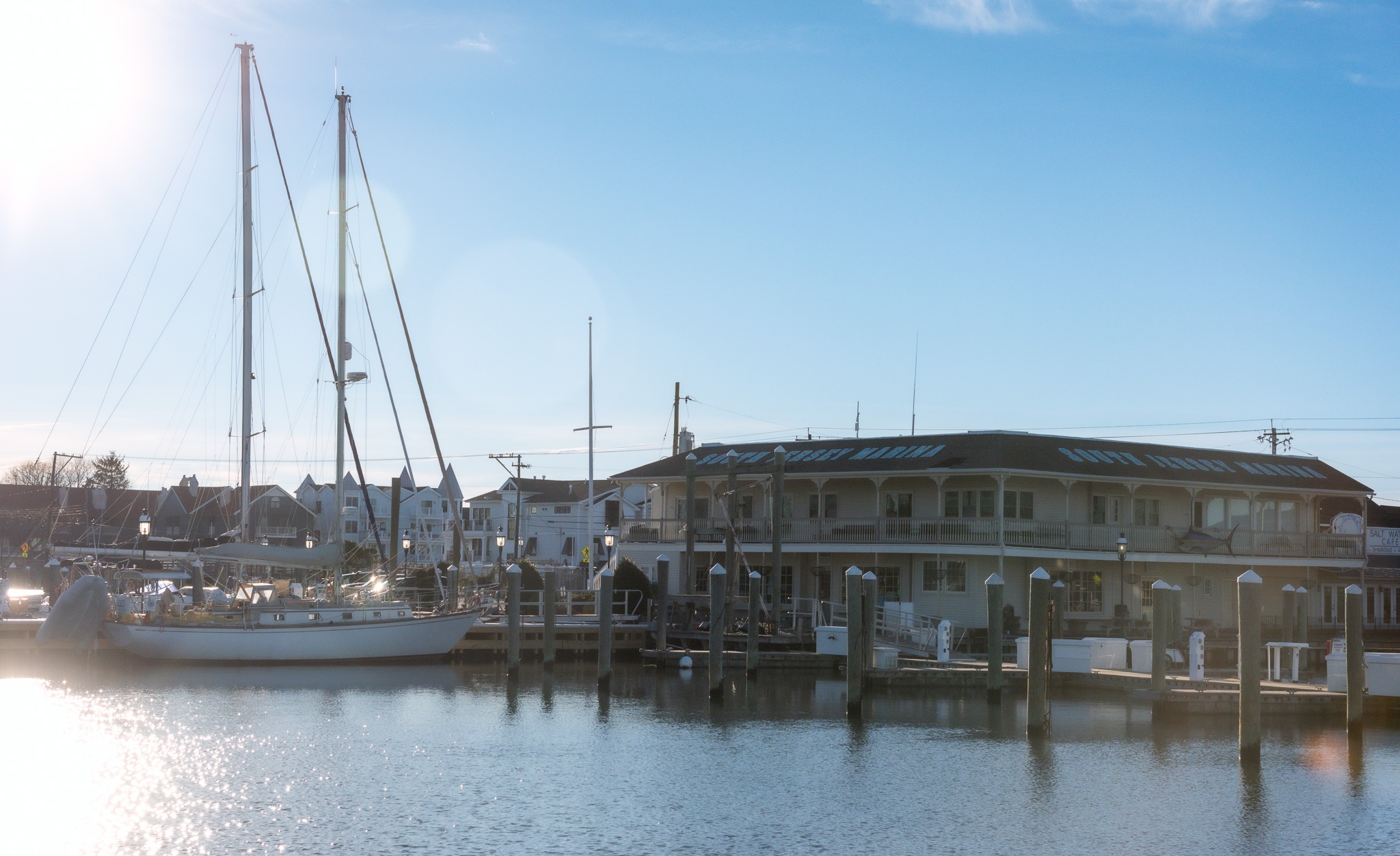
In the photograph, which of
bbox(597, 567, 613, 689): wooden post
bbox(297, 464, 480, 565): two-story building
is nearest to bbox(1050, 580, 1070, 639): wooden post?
bbox(597, 567, 613, 689): wooden post

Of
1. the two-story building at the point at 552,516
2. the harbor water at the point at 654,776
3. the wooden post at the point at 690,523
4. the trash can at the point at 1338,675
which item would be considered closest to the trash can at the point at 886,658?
the harbor water at the point at 654,776

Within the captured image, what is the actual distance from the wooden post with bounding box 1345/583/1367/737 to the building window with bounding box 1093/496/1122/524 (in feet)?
68.0

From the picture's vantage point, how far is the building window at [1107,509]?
47.6m

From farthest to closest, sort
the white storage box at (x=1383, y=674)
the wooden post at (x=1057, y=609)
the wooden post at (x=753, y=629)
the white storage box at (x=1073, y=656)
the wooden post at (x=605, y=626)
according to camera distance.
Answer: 1. the wooden post at (x=753, y=629)
2. the wooden post at (x=1057, y=609)
3. the wooden post at (x=605, y=626)
4. the white storage box at (x=1073, y=656)
5. the white storage box at (x=1383, y=674)

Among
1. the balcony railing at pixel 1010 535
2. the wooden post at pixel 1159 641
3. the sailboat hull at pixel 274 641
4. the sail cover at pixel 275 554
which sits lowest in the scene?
the sailboat hull at pixel 274 641

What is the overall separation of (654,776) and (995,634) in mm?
10004

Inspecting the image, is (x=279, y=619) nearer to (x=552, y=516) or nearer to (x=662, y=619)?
(x=662, y=619)

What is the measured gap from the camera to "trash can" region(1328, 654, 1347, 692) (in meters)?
29.2

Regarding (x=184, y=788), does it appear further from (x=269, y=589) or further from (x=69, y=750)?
(x=269, y=589)

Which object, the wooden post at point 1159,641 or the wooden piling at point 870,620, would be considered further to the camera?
the wooden piling at point 870,620

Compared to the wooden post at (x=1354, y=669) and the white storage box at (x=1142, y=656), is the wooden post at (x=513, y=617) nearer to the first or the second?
the white storage box at (x=1142, y=656)

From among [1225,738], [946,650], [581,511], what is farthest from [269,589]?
[581,511]

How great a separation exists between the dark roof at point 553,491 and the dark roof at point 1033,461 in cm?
5286

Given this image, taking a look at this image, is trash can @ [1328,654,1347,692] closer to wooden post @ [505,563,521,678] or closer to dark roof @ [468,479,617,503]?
wooden post @ [505,563,521,678]
